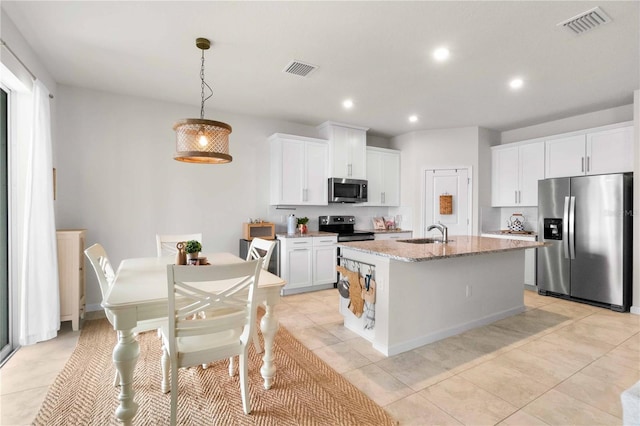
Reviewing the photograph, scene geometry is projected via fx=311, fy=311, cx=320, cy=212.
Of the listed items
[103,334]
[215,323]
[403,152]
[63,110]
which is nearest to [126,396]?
[215,323]

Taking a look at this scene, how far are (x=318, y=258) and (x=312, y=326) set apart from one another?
1447mm

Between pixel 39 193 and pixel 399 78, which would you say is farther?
pixel 399 78

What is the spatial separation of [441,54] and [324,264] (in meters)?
3.10

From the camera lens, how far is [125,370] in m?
1.64

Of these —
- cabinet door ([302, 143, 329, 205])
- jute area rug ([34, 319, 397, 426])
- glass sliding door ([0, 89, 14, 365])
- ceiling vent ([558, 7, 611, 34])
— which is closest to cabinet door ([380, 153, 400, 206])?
cabinet door ([302, 143, 329, 205])

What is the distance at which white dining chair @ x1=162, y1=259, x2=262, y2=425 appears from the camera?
1610 mm

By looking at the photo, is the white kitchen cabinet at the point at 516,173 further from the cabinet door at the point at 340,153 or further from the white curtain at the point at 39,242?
the white curtain at the point at 39,242

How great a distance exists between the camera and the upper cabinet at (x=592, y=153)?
397 cm

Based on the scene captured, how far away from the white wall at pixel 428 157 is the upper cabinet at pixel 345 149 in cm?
96

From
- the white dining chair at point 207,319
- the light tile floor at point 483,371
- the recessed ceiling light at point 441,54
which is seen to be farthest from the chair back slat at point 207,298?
the recessed ceiling light at point 441,54

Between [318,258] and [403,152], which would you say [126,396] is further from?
[403,152]

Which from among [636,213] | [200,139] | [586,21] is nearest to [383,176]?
[636,213]

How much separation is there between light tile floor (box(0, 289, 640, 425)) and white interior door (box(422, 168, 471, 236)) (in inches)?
85.9

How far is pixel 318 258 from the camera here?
466 cm
